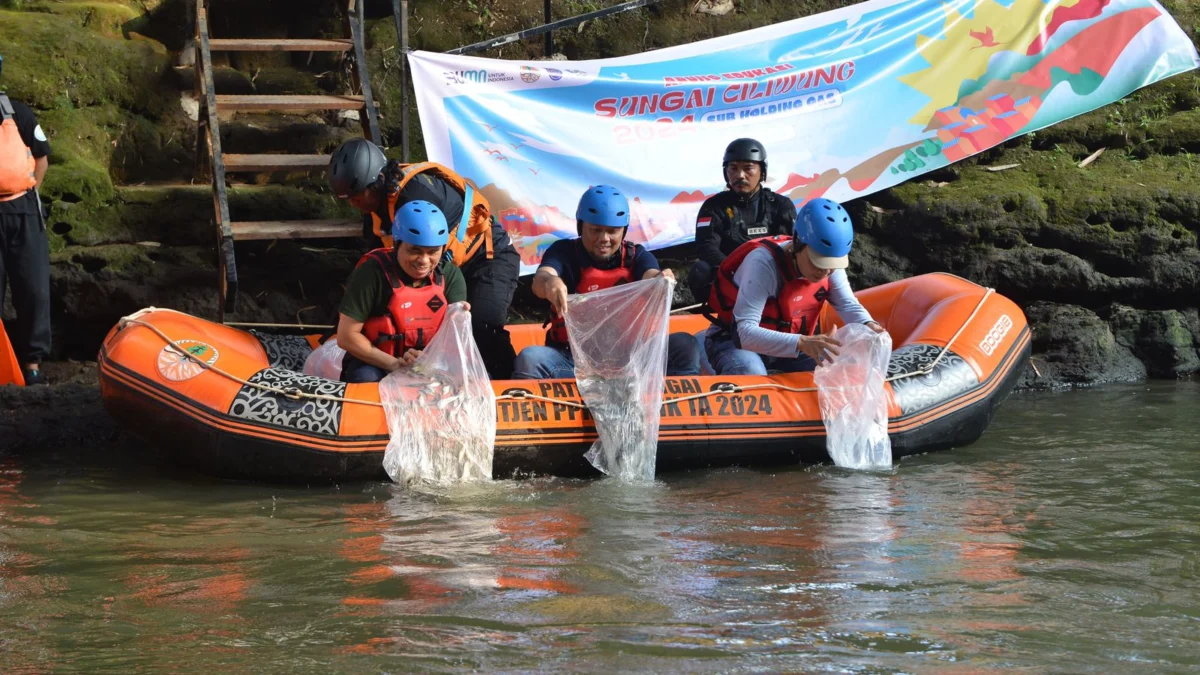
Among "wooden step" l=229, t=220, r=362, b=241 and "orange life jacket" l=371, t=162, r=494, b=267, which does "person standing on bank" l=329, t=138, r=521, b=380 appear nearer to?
"orange life jacket" l=371, t=162, r=494, b=267

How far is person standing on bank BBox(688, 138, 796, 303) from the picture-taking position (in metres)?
7.29

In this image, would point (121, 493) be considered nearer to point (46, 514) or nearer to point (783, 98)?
point (46, 514)

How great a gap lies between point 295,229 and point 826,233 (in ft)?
11.0

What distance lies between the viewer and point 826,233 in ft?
19.6

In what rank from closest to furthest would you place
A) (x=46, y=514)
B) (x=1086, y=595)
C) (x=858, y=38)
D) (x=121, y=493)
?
(x=1086, y=595) → (x=46, y=514) → (x=121, y=493) → (x=858, y=38)

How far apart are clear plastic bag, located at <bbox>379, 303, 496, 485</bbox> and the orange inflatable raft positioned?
7 centimetres

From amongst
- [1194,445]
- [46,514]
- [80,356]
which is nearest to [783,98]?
[1194,445]

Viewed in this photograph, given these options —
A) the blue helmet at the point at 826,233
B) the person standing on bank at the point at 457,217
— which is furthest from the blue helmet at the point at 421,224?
the blue helmet at the point at 826,233

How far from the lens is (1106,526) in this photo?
4.84 m

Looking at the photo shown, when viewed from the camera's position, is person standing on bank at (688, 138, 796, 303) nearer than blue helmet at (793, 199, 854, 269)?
No

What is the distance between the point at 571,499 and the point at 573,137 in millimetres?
3440

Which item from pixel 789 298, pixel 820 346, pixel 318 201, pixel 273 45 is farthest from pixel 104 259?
pixel 820 346

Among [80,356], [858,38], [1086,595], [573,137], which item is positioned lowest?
[1086,595]

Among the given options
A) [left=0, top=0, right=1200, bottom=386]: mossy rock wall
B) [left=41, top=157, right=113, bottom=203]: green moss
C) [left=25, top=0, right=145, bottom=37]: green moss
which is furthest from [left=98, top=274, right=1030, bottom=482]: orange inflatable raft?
[left=25, top=0, right=145, bottom=37]: green moss
